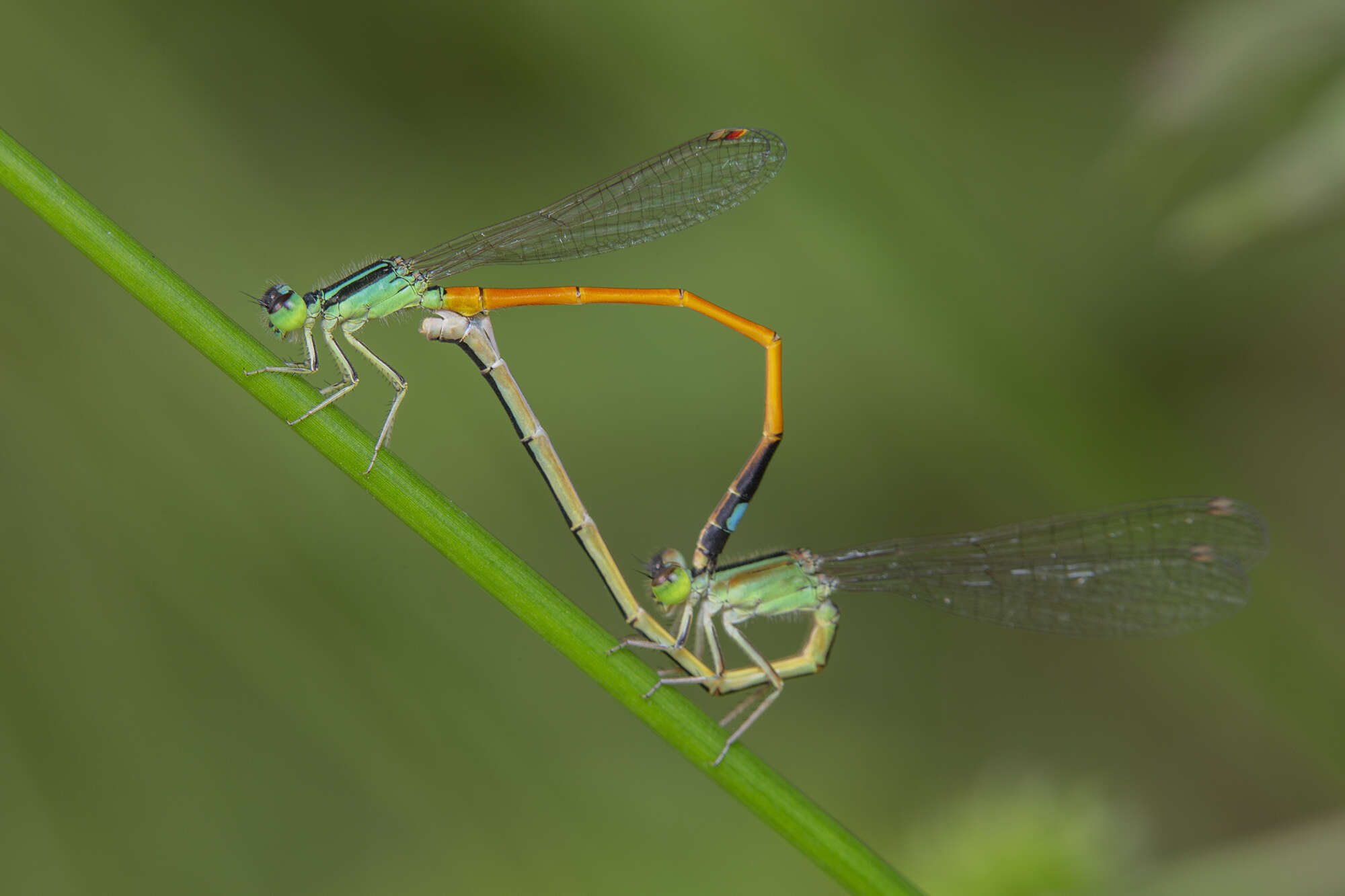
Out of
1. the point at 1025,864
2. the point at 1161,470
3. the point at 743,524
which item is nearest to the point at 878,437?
the point at 743,524

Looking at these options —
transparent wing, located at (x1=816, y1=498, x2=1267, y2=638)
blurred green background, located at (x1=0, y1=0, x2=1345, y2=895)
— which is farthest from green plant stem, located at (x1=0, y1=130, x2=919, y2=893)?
blurred green background, located at (x1=0, y1=0, x2=1345, y2=895)

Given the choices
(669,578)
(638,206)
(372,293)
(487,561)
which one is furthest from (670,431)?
(487,561)

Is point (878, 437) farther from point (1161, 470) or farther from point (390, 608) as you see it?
point (390, 608)

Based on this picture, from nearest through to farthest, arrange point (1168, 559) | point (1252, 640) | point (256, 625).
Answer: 1. point (1168, 559)
2. point (256, 625)
3. point (1252, 640)

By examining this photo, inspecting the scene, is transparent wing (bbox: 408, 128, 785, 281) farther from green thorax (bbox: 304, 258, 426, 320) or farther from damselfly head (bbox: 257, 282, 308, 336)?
damselfly head (bbox: 257, 282, 308, 336)

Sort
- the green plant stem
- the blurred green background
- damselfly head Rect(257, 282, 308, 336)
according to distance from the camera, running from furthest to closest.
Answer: the blurred green background → damselfly head Rect(257, 282, 308, 336) → the green plant stem

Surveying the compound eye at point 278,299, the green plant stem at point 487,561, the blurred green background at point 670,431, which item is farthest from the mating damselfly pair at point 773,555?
the blurred green background at point 670,431
